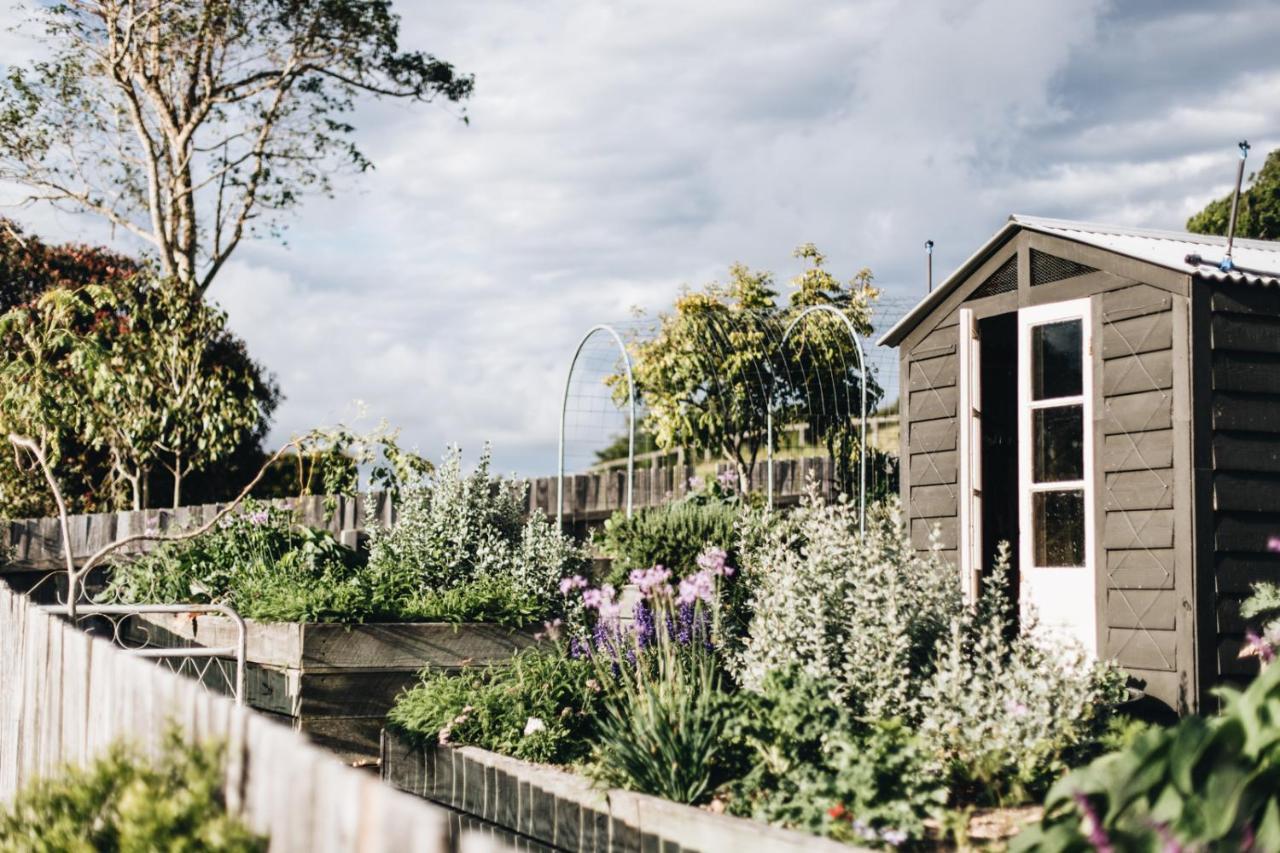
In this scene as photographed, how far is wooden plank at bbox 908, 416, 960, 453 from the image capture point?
24.9 feet

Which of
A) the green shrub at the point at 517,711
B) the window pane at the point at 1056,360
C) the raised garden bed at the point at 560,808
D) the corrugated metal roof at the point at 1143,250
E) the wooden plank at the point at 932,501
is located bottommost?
the raised garden bed at the point at 560,808

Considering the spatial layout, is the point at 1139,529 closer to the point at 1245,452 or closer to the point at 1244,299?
the point at 1245,452

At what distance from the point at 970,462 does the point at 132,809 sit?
5.61 meters

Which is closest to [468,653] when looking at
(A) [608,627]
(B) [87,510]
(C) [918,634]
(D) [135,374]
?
(A) [608,627]

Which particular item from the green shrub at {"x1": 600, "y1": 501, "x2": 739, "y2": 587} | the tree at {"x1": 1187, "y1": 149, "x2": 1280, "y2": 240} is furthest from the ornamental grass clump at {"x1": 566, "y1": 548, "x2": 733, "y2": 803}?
the tree at {"x1": 1187, "y1": 149, "x2": 1280, "y2": 240}

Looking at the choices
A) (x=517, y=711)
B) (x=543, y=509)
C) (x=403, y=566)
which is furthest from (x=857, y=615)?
(x=543, y=509)

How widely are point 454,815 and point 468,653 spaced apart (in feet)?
3.55

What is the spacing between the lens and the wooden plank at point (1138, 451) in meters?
6.34

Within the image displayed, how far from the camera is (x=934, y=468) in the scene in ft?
25.3

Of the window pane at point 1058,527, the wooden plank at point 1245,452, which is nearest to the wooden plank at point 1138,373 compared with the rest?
the wooden plank at point 1245,452

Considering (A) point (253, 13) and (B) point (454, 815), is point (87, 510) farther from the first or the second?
(B) point (454, 815)

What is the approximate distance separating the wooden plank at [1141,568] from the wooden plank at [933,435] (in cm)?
125

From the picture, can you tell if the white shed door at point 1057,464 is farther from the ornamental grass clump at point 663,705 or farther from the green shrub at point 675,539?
the ornamental grass clump at point 663,705

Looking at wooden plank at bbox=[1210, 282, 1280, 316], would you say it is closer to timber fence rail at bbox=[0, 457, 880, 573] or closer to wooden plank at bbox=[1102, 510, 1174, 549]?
wooden plank at bbox=[1102, 510, 1174, 549]
